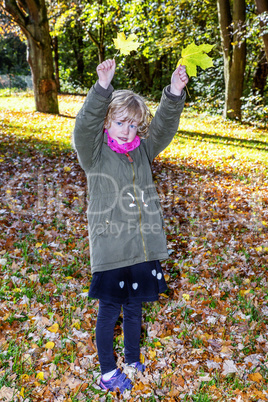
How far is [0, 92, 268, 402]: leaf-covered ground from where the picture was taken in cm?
290

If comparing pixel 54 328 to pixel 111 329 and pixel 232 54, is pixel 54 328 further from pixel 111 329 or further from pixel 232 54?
pixel 232 54

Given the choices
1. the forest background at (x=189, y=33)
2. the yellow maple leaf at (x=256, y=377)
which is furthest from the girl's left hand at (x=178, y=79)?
the forest background at (x=189, y=33)

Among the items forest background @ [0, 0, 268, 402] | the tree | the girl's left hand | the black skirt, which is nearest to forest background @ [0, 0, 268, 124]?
the tree

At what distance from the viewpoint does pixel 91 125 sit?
2.18 m

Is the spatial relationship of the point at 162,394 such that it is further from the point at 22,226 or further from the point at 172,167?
the point at 172,167

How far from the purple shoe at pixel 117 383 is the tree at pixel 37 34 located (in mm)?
12129

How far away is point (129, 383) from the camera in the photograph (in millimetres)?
2861

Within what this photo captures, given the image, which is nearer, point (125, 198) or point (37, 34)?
point (125, 198)

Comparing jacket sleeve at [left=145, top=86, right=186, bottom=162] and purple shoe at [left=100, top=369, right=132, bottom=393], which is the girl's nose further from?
purple shoe at [left=100, top=369, right=132, bottom=393]

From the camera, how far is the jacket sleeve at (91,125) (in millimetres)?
2090

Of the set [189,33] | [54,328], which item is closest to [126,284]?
[54,328]

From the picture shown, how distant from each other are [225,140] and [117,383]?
10447 mm

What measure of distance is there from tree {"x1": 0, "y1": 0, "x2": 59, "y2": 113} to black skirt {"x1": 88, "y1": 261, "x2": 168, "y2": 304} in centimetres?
1202

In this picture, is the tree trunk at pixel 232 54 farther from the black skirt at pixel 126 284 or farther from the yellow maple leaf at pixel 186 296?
the black skirt at pixel 126 284
